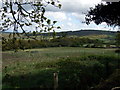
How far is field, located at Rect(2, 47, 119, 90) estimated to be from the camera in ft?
51.7

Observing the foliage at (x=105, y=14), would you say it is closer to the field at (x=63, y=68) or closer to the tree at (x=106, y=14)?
the tree at (x=106, y=14)

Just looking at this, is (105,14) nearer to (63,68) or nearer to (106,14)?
(106,14)

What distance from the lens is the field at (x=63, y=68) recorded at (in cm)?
1577

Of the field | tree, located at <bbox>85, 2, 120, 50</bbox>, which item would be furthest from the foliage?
the field

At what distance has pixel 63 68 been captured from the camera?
2002 centimetres

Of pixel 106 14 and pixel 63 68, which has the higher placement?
pixel 106 14

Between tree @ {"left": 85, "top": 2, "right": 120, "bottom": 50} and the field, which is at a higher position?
tree @ {"left": 85, "top": 2, "right": 120, "bottom": 50}

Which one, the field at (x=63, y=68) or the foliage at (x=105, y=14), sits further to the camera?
the foliage at (x=105, y=14)

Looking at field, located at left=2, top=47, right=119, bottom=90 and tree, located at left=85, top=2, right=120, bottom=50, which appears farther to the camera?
tree, located at left=85, top=2, right=120, bottom=50

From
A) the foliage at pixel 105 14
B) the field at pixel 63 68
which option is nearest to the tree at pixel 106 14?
the foliage at pixel 105 14

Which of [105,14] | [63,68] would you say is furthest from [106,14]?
[63,68]

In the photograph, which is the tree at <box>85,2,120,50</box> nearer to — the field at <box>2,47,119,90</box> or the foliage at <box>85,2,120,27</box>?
the foliage at <box>85,2,120,27</box>

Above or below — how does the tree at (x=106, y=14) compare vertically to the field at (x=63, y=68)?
above

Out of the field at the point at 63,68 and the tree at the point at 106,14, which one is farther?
the tree at the point at 106,14
